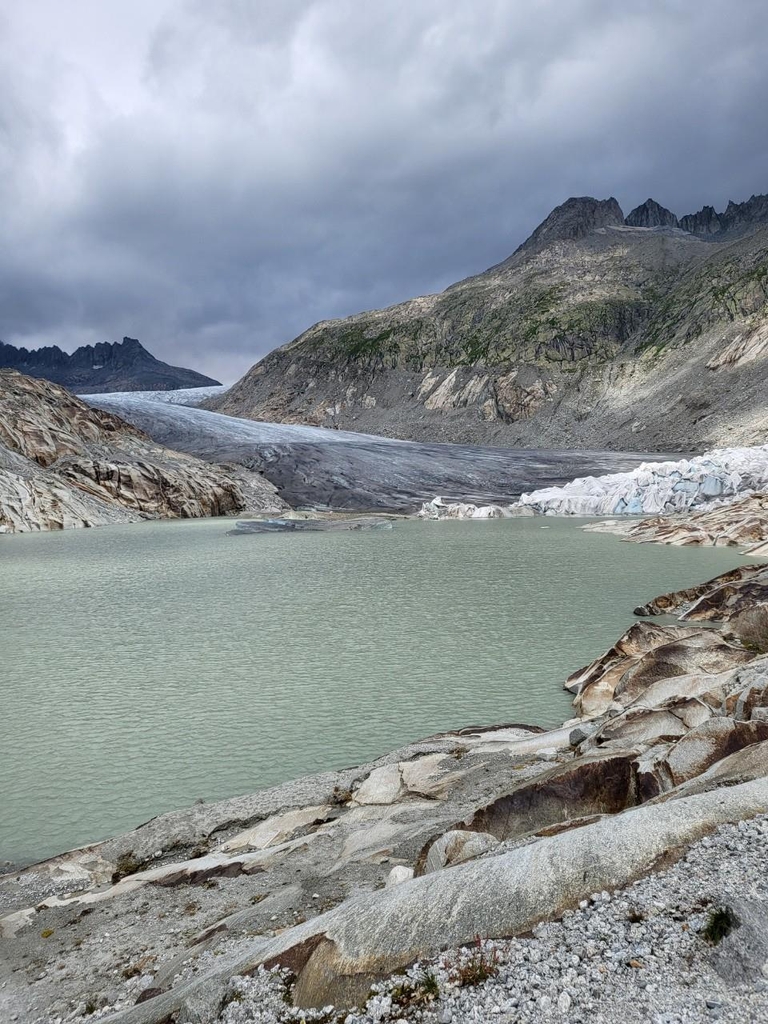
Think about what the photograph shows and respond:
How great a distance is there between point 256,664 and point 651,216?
21827 cm

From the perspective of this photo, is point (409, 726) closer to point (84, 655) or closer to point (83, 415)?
point (84, 655)

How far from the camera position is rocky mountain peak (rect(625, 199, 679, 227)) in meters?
195

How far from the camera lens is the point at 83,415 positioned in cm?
6438

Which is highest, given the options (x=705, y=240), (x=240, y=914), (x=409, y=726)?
(x=705, y=240)

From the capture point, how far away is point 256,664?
40.2 feet

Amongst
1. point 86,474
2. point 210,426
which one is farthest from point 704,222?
point 86,474

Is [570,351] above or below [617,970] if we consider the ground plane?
above

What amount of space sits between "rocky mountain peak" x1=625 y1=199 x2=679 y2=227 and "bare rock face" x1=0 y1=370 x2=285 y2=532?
17427 centimetres

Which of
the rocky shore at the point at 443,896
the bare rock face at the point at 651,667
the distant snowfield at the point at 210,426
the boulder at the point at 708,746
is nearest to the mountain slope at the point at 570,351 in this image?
the distant snowfield at the point at 210,426

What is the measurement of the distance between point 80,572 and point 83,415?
147 feet

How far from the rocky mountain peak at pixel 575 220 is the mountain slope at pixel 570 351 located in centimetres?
48

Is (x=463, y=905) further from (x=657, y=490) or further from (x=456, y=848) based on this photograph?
(x=657, y=490)

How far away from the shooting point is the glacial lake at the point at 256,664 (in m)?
7.92

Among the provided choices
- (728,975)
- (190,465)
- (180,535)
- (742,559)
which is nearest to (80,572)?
(180,535)
